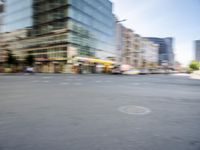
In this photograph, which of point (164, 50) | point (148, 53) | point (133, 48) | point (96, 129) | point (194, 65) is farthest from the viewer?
point (164, 50)

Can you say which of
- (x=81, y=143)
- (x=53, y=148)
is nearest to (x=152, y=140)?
(x=81, y=143)

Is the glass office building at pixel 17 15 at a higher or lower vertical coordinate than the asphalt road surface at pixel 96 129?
higher

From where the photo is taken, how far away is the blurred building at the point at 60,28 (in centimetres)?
5606

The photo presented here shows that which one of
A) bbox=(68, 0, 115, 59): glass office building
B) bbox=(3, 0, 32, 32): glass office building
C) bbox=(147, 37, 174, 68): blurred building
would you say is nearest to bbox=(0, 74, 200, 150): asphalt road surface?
bbox=(68, 0, 115, 59): glass office building

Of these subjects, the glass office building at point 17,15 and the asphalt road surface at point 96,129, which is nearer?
the asphalt road surface at point 96,129

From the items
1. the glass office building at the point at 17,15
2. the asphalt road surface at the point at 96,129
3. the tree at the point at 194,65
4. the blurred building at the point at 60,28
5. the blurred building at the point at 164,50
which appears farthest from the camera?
the blurred building at the point at 164,50

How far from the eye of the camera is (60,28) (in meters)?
57.1

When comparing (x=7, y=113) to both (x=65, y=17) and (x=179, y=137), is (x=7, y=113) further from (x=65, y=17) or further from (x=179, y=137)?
(x=65, y=17)

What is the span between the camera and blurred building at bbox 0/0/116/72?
56.1m

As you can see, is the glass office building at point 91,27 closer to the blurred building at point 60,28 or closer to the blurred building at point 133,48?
the blurred building at point 60,28

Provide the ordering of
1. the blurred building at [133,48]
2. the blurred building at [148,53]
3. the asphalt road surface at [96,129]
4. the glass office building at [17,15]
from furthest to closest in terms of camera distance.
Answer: the blurred building at [148,53] → the blurred building at [133,48] → the glass office building at [17,15] → the asphalt road surface at [96,129]

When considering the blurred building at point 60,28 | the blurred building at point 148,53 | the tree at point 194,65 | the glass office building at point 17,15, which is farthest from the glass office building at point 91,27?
the tree at point 194,65

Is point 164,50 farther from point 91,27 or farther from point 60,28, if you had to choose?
point 60,28

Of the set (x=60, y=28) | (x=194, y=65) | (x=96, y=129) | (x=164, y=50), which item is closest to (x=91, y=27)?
(x=60, y=28)
